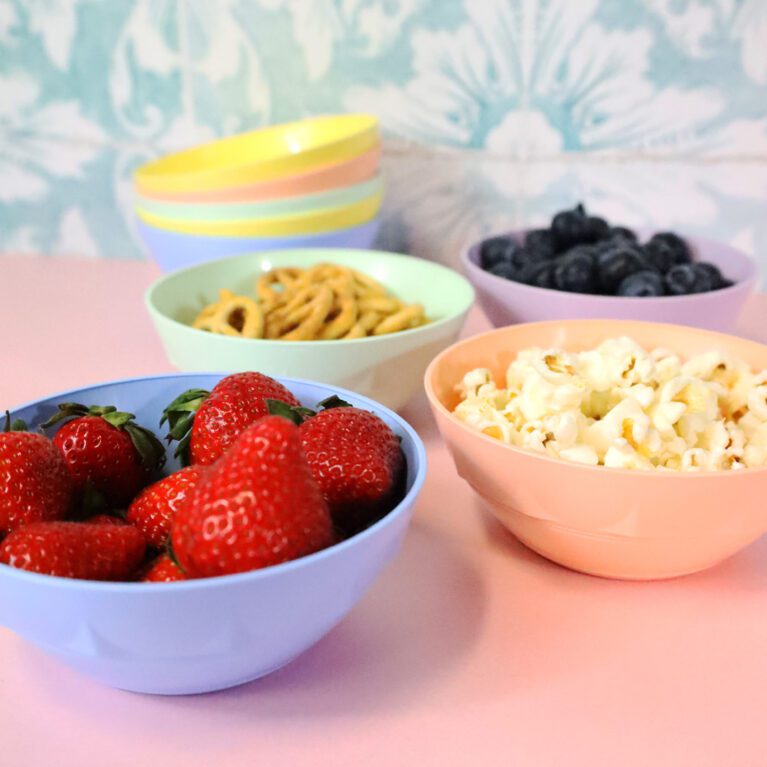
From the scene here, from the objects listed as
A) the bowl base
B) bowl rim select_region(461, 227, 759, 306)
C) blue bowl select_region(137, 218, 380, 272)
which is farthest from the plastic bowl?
the bowl base

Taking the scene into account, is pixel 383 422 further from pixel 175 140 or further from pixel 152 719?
pixel 175 140

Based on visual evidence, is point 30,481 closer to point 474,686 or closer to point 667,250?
point 474,686

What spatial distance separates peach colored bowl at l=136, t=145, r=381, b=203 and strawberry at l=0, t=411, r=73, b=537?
69 centimetres

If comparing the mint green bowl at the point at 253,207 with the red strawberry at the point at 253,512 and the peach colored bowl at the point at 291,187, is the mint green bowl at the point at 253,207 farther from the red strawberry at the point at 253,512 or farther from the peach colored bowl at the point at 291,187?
the red strawberry at the point at 253,512

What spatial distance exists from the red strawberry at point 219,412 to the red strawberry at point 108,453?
25mm

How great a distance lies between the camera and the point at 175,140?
150 centimetres

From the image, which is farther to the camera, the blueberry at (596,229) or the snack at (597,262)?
the blueberry at (596,229)

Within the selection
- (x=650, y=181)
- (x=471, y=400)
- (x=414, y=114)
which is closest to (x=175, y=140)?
(x=414, y=114)

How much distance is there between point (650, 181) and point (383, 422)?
867 mm

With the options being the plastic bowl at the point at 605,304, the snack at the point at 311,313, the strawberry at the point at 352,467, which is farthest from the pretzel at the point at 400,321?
the strawberry at the point at 352,467

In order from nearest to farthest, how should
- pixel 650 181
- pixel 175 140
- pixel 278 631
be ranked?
pixel 278 631 < pixel 650 181 < pixel 175 140

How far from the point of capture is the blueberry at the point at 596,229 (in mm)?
1111

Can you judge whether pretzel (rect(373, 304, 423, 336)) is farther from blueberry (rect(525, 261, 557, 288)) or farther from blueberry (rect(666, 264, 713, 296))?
blueberry (rect(666, 264, 713, 296))

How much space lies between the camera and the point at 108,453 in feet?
1.95
